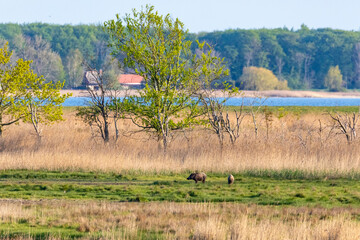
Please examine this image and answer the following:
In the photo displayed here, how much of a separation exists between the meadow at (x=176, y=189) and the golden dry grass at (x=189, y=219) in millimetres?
28

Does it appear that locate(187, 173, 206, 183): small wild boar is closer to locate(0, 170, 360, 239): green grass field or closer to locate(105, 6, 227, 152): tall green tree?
locate(0, 170, 360, 239): green grass field

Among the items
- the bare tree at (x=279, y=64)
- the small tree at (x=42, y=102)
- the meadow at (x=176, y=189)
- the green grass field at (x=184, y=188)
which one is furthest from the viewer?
the bare tree at (x=279, y=64)

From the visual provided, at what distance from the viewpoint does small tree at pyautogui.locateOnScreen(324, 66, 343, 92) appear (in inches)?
7032

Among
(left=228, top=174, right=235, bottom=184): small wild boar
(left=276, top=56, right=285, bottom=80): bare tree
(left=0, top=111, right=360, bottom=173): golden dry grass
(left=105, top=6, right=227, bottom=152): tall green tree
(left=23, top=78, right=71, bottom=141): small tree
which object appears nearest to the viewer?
(left=228, top=174, right=235, bottom=184): small wild boar

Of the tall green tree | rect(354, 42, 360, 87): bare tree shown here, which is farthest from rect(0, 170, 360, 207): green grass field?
rect(354, 42, 360, 87): bare tree

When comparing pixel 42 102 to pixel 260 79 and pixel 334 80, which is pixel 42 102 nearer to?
pixel 260 79

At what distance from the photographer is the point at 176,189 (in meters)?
19.2

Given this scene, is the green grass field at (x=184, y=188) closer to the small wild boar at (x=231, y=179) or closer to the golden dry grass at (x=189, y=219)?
the small wild boar at (x=231, y=179)

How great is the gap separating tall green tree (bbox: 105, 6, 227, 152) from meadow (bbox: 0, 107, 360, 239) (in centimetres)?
178

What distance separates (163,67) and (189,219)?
49.4ft

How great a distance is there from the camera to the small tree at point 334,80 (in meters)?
179

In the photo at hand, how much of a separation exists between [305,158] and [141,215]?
12.4 m

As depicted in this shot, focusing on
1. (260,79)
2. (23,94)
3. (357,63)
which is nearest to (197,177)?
(23,94)

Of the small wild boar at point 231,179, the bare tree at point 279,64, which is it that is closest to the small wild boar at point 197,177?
the small wild boar at point 231,179
